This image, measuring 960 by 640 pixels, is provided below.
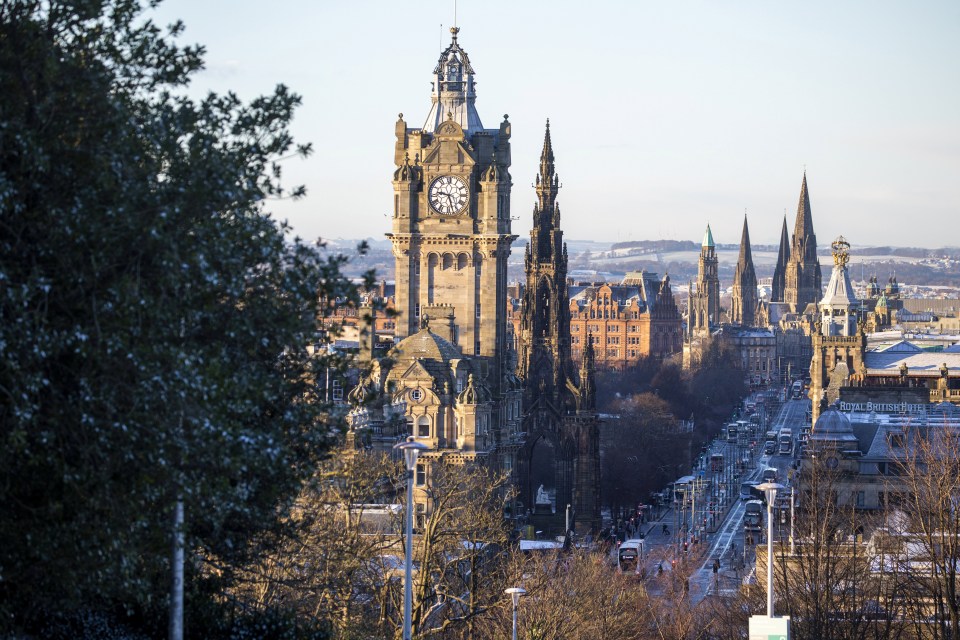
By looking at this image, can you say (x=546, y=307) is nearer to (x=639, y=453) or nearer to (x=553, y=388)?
(x=553, y=388)

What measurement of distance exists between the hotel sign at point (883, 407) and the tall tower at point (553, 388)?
19.6 m

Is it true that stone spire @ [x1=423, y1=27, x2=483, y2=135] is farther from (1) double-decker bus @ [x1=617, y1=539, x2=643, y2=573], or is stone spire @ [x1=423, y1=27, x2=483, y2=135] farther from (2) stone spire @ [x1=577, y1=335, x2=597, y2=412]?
(1) double-decker bus @ [x1=617, y1=539, x2=643, y2=573]

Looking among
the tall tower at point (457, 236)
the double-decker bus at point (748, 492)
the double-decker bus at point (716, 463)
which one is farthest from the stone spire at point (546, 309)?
the double-decker bus at point (716, 463)

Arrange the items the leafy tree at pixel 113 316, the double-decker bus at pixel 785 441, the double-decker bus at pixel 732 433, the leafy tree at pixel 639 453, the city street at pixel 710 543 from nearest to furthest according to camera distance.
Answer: the leafy tree at pixel 113 316 → the city street at pixel 710 543 → the leafy tree at pixel 639 453 → the double-decker bus at pixel 785 441 → the double-decker bus at pixel 732 433

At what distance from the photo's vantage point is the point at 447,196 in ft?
324

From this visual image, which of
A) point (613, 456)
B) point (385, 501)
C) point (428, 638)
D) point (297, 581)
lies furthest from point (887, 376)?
point (297, 581)

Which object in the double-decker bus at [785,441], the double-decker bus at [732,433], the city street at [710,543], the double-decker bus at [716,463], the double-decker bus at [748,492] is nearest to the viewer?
the city street at [710,543]

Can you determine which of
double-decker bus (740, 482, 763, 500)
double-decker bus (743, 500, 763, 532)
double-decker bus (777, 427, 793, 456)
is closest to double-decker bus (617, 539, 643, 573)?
double-decker bus (743, 500, 763, 532)

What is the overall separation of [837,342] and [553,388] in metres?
57.8

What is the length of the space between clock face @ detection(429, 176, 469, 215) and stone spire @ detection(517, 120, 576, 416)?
10.1 meters

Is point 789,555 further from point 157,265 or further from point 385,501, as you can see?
point 157,265

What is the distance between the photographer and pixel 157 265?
25719mm

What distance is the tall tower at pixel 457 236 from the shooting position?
322ft

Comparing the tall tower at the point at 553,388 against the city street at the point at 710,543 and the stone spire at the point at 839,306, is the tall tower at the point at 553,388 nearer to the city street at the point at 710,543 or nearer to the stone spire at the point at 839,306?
the city street at the point at 710,543
